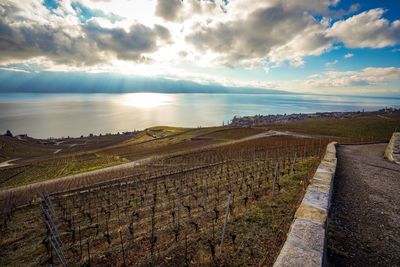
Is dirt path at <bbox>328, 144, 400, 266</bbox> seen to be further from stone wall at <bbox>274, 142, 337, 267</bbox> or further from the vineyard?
the vineyard

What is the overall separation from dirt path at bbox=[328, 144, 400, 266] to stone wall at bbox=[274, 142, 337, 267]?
1.71 feet

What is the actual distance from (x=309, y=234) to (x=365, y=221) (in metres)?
2.67

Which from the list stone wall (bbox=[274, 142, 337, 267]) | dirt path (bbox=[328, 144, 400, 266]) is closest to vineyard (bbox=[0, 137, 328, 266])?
stone wall (bbox=[274, 142, 337, 267])

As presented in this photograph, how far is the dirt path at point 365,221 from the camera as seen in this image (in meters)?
4.29

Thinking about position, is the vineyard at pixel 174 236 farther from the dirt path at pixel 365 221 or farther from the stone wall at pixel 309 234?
the dirt path at pixel 365 221

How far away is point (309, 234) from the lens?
429 centimetres

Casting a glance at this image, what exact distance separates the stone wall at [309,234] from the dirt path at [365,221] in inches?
20.5

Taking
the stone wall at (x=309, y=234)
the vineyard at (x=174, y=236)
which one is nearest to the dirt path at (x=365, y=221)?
the stone wall at (x=309, y=234)

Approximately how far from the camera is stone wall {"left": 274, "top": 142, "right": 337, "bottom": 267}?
3.61 metres

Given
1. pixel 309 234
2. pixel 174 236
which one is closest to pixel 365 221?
pixel 309 234

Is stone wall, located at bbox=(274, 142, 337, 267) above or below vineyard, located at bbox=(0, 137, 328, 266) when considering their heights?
above

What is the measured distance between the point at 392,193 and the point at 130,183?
62.0 ft

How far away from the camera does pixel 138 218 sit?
32.2 feet

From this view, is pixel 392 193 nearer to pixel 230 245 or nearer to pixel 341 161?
pixel 341 161
